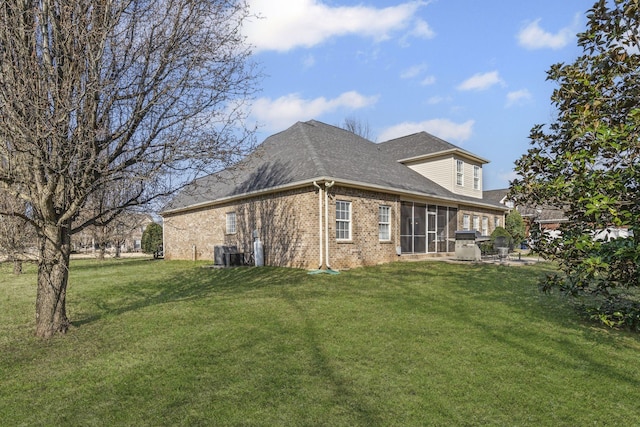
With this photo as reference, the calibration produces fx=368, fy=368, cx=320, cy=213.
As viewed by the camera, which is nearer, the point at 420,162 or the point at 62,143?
the point at 62,143

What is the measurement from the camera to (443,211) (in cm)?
1831

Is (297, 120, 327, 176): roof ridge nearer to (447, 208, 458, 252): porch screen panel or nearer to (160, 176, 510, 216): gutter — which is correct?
(160, 176, 510, 216): gutter

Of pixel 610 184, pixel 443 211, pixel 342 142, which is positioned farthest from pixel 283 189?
pixel 610 184

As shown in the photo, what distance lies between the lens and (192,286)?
34.0 feet

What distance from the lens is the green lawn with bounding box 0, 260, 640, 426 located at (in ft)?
10.4

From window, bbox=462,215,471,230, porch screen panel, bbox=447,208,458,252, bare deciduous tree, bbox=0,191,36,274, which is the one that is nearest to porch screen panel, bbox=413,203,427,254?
porch screen panel, bbox=447,208,458,252

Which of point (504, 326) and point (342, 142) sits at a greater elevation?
point (342, 142)

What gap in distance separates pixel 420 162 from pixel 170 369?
59.0 ft

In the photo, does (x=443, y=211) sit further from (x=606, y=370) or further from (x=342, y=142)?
(x=606, y=370)

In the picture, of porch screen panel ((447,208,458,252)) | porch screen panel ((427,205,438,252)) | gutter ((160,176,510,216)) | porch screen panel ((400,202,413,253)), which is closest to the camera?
gutter ((160,176,510,216))

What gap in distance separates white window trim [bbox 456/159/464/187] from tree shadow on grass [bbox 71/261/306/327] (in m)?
11.6

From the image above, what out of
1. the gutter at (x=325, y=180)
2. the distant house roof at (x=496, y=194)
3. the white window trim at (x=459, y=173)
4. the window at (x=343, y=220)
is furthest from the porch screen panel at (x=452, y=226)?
the distant house roof at (x=496, y=194)

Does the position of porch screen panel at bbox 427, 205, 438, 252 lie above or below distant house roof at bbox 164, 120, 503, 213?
below

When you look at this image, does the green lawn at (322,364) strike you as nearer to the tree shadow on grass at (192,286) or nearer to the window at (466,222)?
the tree shadow on grass at (192,286)
